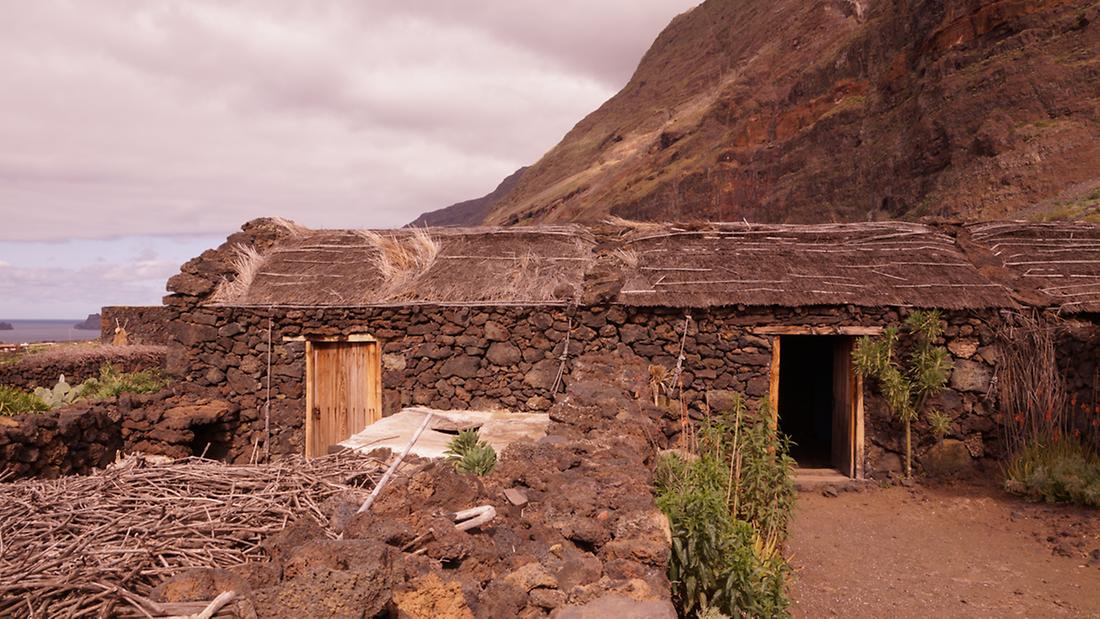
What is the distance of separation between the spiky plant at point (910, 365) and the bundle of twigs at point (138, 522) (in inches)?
287

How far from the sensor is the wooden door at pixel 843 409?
9328mm

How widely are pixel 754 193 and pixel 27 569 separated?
33.3 m

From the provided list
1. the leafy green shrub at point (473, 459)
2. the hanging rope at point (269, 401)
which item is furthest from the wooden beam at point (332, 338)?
the leafy green shrub at point (473, 459)

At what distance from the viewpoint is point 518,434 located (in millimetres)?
6293

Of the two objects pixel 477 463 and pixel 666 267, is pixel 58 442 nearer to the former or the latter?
pixel 477 463

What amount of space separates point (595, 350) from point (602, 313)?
519 mm

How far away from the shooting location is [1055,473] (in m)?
7.96

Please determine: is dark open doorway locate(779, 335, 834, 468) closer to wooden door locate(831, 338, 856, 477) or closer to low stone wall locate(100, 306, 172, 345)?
wooden door locate(831, 338, 856, 477)

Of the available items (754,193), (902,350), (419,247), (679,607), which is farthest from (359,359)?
(754,193)

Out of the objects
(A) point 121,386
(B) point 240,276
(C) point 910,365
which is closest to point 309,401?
(B) point 240,276

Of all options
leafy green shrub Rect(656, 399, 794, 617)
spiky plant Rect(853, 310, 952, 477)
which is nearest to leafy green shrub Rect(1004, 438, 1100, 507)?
spiky plant Rect(853, 310, 952, 477)

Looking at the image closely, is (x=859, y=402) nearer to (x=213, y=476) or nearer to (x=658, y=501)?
(x=658, y=501)

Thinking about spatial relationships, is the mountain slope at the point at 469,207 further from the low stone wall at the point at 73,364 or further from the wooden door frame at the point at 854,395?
the wooden door frame at the point at 854,395

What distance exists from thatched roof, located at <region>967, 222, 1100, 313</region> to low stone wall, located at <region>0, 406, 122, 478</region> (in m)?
12.8
